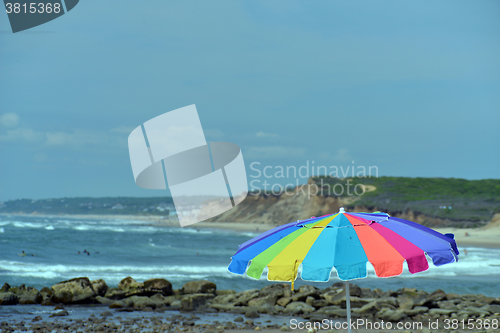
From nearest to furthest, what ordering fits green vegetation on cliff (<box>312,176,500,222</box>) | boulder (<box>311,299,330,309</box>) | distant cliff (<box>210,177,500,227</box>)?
boulder (<box>311,299,330,309</box>) < green vegetation on cliff (<box>312,176,500,222</box>) < distant cliff (<box>210,177,500,227</box>)

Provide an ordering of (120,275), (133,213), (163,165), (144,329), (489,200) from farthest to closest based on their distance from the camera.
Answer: (133,213)
(489,200)
(120,275)
(163,165)
(144,329)

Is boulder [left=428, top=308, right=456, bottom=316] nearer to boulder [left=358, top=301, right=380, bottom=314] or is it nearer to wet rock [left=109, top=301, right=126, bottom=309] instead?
boulder [left=358, top=301, right=380, bottom=314]

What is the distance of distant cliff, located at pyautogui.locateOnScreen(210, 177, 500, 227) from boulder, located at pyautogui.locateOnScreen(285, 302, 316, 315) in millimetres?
46546

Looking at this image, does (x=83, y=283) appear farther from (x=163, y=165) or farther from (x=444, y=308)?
(x=444, y=308)

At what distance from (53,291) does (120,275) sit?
8.37m

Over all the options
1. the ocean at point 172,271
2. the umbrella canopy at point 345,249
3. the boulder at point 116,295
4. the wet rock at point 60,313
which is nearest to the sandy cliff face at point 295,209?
the ocean at point 172,271

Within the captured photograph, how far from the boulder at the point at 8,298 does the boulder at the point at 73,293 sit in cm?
105

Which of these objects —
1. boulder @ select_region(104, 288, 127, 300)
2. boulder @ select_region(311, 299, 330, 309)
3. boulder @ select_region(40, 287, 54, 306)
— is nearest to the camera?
boulder @ select_region(311, 299, 330, 309)

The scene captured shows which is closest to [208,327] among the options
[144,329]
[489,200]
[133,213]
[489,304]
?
[144,329]

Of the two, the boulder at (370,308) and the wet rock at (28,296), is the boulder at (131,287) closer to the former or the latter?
the wet rock at (28,296)

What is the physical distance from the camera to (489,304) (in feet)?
43.8

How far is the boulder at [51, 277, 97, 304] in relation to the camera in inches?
560

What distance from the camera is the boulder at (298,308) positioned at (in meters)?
12.7

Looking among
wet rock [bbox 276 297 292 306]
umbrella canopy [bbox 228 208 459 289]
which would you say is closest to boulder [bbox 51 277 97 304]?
wet rock [bbox 276 297 292 306]
